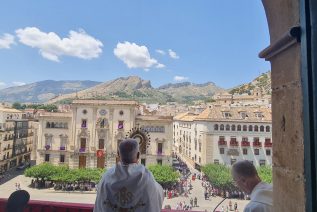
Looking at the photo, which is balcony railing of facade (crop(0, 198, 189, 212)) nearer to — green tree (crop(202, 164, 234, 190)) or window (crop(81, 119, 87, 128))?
green tree (crop(202, 164, 234, 190))

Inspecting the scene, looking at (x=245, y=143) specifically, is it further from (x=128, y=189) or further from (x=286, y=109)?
(x=286, y=109)

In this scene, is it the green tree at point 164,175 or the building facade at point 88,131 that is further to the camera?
the building facade at point 88,131

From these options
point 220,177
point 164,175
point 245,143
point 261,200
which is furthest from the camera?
point 245,143

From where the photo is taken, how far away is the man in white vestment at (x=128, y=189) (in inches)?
85.9

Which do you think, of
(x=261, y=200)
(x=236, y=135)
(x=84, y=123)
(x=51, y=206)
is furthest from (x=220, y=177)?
(x=261, y=200)

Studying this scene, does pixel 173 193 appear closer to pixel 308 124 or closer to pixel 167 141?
pixel 167 141

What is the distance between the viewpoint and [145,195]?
220 cm

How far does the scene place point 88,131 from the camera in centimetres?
2647

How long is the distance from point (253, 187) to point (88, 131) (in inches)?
997

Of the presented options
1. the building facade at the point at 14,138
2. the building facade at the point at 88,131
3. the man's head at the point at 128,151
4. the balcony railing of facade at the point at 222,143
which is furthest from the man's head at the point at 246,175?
the building facade at the point at 14,138

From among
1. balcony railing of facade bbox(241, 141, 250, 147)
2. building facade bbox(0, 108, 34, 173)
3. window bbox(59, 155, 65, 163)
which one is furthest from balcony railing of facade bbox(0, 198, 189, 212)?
building facade bbox(0, 108, 34, 173)

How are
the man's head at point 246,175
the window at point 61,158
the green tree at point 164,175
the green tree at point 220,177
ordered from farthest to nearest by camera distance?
the window at point 61,158, the green tree at point 164,175, the green tree at point 220,177, the man's head at point 246,175

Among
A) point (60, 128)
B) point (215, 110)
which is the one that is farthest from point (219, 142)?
point (60, 128)

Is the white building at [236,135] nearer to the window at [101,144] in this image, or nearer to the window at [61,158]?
the window at [101,144]
